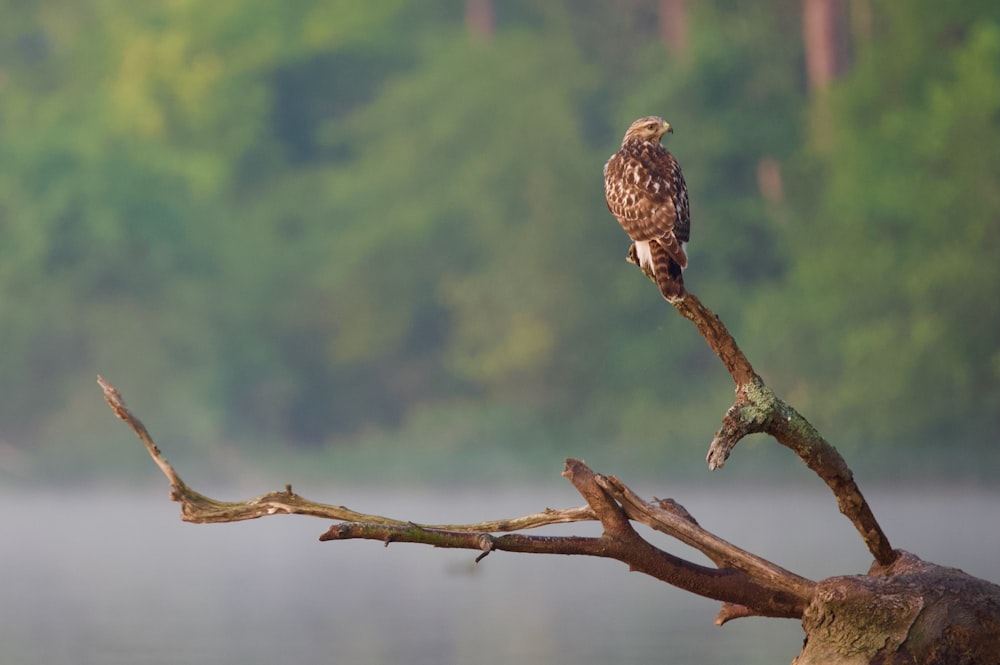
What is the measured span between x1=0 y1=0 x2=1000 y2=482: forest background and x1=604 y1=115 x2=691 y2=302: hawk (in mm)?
25453

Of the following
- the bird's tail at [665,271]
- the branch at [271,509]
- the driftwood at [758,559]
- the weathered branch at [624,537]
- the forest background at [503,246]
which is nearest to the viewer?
the driftwood at [758,559]

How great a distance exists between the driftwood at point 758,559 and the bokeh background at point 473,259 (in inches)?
700

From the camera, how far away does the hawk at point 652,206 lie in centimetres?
819

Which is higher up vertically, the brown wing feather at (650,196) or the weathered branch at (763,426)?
the brown wing feather at (650,196)

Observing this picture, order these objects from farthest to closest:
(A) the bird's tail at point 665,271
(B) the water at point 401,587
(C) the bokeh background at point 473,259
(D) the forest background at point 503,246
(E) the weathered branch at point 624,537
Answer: (D) the forest background at point 503,246 < (C) the bokeh background at point 473,259 < (B) the water at point 401,587 < (A) the bird's tail at point 665,271 < (E) the weathered branch at point 624,537

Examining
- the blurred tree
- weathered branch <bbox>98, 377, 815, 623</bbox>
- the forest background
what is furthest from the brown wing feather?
the blurred tree

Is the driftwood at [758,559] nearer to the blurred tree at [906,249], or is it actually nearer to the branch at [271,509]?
the branch at [271,509]

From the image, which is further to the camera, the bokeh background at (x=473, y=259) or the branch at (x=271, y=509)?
the bokeh background at (x=473, y=259)

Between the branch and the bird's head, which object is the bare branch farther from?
the bird's head

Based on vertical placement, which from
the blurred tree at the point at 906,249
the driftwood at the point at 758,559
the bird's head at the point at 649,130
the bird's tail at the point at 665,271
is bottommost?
the driftwood at the point at 758,559

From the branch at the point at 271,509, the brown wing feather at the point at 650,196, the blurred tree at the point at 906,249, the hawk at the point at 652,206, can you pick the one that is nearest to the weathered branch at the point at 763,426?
the hawk at the point at 652,206

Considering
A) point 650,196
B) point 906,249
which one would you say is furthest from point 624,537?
point 906,249

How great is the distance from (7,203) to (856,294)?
63.6ft

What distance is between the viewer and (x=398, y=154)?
45812mm
